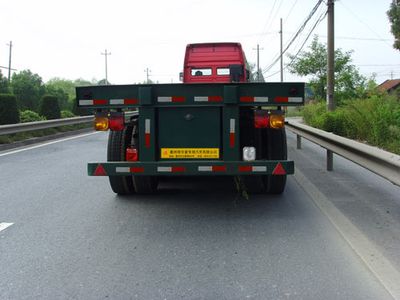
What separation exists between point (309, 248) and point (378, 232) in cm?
89

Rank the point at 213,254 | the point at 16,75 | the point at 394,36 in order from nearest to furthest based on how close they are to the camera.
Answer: the point at 213,254 → the point at 394,36 → the point at 16,75

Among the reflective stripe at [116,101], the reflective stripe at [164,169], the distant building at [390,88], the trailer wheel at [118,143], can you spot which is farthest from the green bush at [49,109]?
the reflective stripe at [164,169]

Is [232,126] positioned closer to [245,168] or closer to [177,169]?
[245,168]

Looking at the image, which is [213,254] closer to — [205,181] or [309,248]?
[309,248]

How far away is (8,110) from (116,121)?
13558 millimetres

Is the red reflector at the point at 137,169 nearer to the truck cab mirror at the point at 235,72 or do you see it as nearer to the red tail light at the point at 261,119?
the red tail light at the point at 261,119

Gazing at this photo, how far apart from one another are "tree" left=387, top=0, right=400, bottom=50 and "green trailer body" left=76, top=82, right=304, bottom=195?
3159cm

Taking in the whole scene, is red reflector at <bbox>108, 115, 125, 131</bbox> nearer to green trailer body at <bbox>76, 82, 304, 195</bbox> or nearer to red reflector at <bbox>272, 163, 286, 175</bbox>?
green trailer body at <bbox>76, 82, 304, 195</bbox>

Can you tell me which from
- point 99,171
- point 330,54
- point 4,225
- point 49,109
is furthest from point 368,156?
point 49,109

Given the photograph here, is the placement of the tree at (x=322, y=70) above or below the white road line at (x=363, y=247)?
above

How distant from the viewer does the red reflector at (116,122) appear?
5984 millimetres

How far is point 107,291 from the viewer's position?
12.3 feet

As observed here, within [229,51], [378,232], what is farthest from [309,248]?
[229,51]

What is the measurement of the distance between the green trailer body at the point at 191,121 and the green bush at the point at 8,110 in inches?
527
